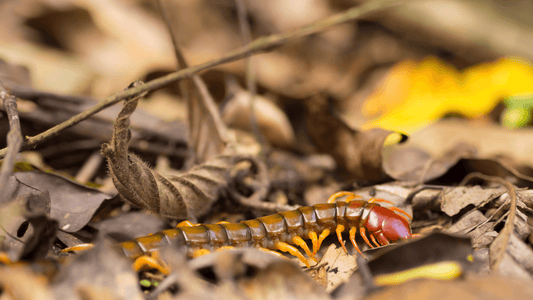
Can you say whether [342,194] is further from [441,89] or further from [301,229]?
[441,89]

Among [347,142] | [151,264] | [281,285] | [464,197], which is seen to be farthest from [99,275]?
[347,142]

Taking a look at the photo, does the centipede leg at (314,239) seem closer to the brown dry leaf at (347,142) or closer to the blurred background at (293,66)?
the brown dry leaf at (347,142)

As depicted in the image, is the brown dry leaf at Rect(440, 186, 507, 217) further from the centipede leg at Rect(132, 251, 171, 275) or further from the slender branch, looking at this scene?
the centipede leg at Rect(132, 251, 171, 275)

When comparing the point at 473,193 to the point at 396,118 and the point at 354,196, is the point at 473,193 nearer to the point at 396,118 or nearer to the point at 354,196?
the point at 354,196

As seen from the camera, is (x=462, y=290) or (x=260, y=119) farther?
(x=260, y=119)

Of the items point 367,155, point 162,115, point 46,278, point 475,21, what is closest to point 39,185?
point 46,278
